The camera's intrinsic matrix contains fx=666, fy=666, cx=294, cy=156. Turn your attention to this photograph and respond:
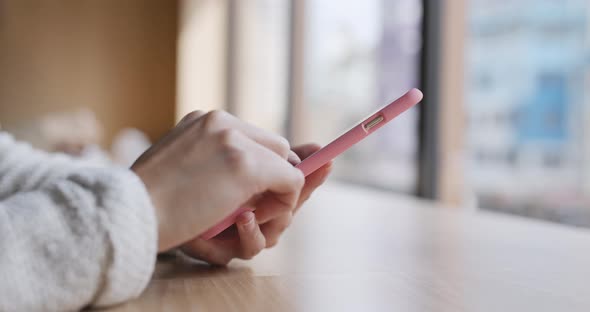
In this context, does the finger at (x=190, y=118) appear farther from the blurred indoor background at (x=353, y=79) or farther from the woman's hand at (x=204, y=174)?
the blurred indoor background at (x=353, y=79)

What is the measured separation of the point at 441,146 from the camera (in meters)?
1.59

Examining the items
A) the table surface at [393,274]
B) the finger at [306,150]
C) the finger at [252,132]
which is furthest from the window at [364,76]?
the finger at [252,132]

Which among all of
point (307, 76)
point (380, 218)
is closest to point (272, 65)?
point (307, 76)

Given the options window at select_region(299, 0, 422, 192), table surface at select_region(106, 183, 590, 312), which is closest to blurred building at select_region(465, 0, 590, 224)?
window at select_region(299, 0, 422, 192)

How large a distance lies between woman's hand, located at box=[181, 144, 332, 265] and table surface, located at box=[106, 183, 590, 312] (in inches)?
0.5

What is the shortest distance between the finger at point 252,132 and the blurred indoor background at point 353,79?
1.04 m

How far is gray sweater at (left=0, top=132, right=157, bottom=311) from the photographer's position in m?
0.35

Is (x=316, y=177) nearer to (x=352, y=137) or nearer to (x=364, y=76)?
(x=352, y=137)

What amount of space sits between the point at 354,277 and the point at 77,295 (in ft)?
0.72

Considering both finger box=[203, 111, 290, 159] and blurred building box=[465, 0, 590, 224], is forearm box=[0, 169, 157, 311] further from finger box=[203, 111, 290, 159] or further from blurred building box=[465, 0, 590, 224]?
blurred building box=[465, 0, 590, 224]

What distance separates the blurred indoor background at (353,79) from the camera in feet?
4.70

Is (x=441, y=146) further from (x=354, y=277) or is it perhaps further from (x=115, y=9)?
(x=115, y=9)

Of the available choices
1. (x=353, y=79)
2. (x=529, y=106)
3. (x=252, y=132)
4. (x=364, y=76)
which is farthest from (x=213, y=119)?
(x=353, y=79)

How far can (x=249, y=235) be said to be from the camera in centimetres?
49
